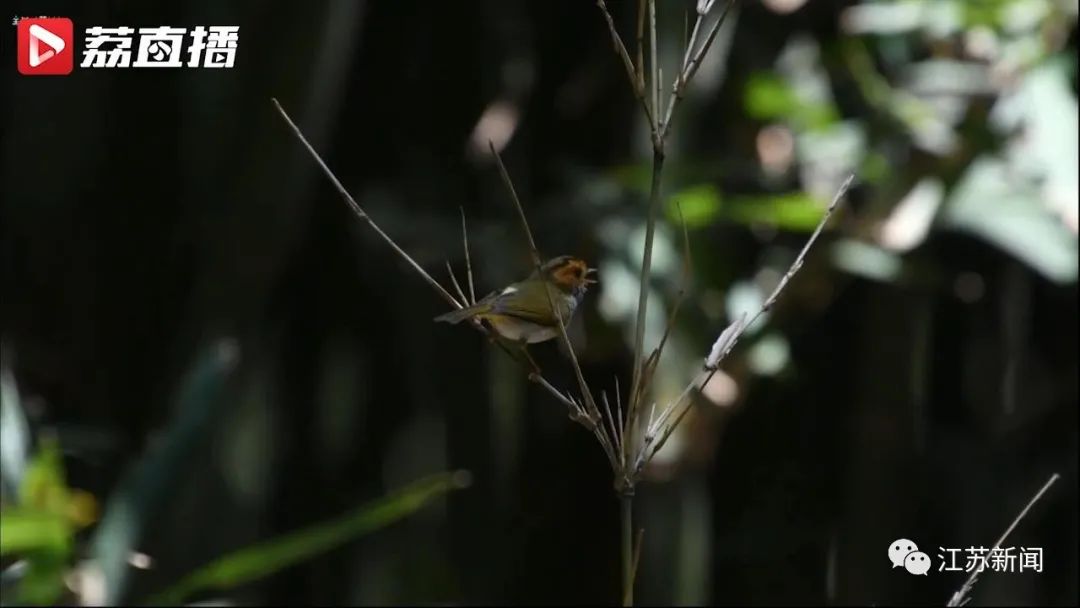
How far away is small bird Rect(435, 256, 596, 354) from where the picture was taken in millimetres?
462

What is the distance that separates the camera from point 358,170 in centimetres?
152

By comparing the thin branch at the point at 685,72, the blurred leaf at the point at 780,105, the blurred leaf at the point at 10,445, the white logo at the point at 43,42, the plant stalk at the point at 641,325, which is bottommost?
the plant stalk at the point at 641,325

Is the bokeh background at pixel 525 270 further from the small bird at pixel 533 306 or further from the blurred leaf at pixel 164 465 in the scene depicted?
the small bird at pixel 533 306

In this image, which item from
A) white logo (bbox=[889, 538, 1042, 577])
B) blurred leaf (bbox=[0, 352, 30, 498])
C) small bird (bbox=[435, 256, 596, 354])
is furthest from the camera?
blurred leaf (bbox=[0, 352, 30, 498])

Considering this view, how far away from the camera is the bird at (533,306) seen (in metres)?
0.46

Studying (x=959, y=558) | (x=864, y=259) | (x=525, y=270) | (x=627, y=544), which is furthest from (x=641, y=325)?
(x=864, y=259)

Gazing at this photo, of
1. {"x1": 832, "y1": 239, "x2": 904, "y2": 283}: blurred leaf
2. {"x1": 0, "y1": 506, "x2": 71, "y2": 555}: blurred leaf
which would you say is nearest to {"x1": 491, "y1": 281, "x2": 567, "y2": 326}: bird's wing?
{"x1": 0, "y1": 506, "x2": 71, "y2": 555}: blurred leaf

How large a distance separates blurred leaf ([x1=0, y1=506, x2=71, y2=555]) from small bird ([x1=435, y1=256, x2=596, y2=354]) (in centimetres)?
63

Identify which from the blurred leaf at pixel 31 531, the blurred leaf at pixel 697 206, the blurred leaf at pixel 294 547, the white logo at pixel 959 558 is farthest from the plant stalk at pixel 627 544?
the blurred leaf at pixel 697 206

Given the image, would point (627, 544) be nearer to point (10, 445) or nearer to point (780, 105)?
point (10, 445)

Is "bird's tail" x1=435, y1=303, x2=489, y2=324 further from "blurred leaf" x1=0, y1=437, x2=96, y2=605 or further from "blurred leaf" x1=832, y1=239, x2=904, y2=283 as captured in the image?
"blurred leaf" x1=832, y1=239, x2=904, y2=283

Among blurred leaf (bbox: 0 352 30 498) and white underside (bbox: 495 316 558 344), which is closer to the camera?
white underside (bbox: 495 316 558 344)

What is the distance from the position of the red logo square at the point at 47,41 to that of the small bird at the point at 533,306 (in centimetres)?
54

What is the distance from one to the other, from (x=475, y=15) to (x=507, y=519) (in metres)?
0.57
